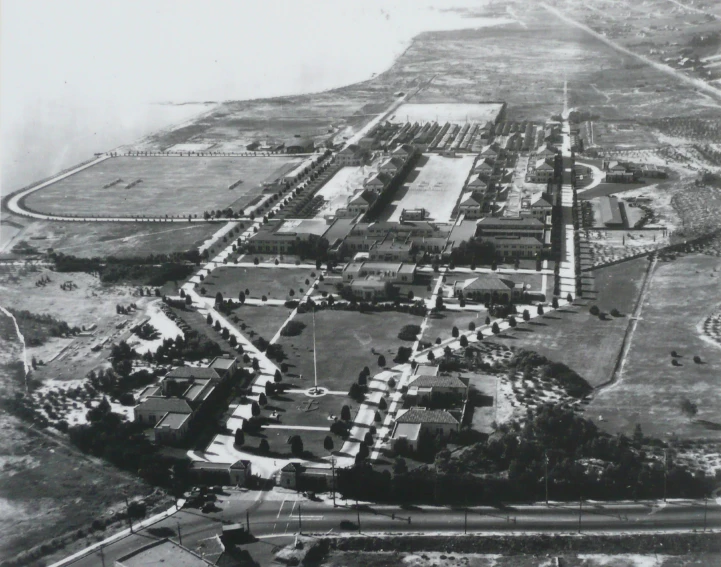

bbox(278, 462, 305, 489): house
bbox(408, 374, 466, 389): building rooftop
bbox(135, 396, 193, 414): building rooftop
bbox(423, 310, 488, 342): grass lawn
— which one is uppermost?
bbox(135, 396, 193, 414): building rooftop

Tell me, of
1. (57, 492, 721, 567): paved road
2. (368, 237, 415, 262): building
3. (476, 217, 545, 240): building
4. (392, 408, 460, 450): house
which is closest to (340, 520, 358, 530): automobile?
(57, 492, 721, 567): paved road

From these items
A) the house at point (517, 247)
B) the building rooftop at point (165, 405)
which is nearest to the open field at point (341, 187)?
the house at point (517, 247)

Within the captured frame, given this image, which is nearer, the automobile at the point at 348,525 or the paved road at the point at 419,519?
the paved road at the point at 419,519

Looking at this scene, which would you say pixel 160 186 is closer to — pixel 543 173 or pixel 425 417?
pixel 543 173

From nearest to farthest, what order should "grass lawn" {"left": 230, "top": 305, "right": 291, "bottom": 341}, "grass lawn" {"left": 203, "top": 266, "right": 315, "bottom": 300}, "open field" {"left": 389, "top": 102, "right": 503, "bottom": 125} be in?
"grass lawn" {"left": 230, "top": 305, "right": 291, "bottom": 341} → "grass lawn" {"left": 203, "top": 266, "right": 315, "bottom": 300} → "open field" {"left": 389, "top": 102, "right": 503, "bottom": 125}

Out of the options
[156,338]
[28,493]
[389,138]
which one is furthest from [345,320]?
[389,138]

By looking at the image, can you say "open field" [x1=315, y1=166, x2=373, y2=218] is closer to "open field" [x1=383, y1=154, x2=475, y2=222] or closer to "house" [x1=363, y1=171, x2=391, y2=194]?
"house" [x1=363, y1=171, x2=391, y2=194]

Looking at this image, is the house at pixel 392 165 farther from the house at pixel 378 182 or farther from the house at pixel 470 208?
the house at pixel 470 208
